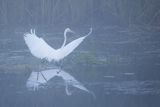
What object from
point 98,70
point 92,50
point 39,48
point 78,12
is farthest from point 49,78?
point 78,12

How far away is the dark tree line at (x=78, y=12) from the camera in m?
11.5

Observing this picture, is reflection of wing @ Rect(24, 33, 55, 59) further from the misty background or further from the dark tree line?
the dark tree line

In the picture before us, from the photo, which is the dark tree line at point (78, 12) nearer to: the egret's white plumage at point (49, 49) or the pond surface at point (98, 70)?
the pond surface at point (98, 70)

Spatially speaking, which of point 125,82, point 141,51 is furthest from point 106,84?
point 141,51

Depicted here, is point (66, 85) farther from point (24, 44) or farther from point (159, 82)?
point (24, 44)

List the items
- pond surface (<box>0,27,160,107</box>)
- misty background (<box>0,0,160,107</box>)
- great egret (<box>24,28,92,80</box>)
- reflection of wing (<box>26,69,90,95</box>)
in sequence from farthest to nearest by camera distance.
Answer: great egret (<box>24,28,92,80</box>) → reflection of wing (<box>26,69,90,95</box>) → misty background (<box>0,0,160,107</box>) → pond surface (<box>0,27,160,107</box>)

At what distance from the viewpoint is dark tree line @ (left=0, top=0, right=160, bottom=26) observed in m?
11.5

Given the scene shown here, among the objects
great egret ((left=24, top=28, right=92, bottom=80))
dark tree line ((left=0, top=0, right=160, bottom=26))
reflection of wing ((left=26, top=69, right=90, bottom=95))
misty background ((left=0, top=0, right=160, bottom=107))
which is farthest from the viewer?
dark tree line ((left=0, top=0, right=160, bottom=26))

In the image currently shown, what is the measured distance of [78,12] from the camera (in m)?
11.6

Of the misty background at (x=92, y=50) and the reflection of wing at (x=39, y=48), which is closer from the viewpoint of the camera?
the misty background at (x=92, y=50)

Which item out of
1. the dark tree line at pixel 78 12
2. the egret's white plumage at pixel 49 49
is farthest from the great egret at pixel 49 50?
the dark tree line at pixel 78 12

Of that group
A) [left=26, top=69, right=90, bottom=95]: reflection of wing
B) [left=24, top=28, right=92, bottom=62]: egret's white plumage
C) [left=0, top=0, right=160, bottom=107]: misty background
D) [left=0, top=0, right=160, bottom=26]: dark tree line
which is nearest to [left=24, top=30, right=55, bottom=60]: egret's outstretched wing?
[left=24, top=28, right=92, bottom=62]: egret's white plumage

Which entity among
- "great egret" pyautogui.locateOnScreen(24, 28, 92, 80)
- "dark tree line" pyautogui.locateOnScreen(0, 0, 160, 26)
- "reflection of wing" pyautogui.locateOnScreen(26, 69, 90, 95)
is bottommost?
"reflection of wing" pyautogui.locateOnScreen(26, 69, 90, 95)

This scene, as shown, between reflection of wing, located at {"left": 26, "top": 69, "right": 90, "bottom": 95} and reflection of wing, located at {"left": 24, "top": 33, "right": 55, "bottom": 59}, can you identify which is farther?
reflection of wing, located at {"left": 24, "top": 33, "right": 55, "bottom": 59}
